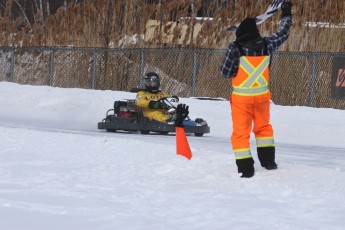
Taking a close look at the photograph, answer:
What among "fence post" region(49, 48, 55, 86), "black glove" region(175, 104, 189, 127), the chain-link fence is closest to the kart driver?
the chain-link fence

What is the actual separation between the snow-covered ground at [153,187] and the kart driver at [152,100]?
1.54 meters

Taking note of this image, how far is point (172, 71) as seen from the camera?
79.4 feet

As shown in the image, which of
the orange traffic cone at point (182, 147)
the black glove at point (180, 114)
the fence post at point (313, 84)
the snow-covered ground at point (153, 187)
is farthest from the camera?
the fence post at point (313, 84)

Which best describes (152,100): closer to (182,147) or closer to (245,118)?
(182,147)

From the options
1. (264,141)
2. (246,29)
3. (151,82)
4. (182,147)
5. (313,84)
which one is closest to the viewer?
(246,29)

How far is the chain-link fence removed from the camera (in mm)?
20750

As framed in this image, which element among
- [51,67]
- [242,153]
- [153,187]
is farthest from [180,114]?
[51,67]

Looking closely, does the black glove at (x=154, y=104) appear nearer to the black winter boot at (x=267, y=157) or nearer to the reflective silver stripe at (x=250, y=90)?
the black winter boot at (x=267, y=157)

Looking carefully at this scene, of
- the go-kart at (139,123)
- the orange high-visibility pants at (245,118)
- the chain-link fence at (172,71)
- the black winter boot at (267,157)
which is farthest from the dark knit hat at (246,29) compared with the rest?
the chain-link fence at (172,71)

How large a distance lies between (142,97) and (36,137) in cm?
377

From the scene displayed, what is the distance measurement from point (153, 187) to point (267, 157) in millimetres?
1400

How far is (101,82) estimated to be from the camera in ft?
84.2

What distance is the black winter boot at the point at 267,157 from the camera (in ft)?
32.6

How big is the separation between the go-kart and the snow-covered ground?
1.28 metres
